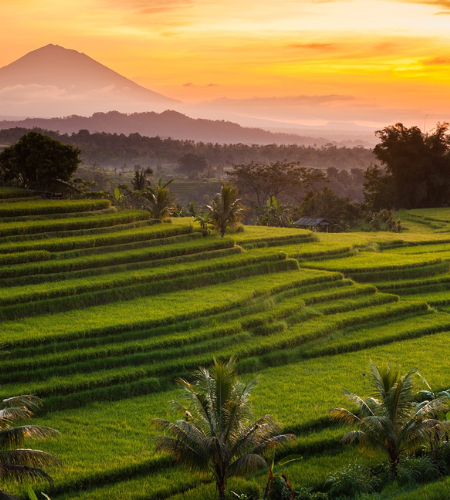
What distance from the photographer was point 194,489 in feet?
36.1

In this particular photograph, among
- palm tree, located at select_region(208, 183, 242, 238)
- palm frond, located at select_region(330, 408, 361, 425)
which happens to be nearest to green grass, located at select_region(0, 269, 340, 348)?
palm tree, located at select_region(208, 183, 242, 238)

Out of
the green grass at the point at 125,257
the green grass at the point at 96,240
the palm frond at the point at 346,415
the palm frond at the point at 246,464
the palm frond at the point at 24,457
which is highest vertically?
the green grass at the point at 96,240

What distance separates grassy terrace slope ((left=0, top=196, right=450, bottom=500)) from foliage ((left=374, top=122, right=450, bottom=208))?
75.4 ft

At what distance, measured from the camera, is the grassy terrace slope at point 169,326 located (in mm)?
12391

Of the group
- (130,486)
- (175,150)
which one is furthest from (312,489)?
(175,150)

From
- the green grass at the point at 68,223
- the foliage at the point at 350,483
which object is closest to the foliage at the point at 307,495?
the foliage at the point at 350,483

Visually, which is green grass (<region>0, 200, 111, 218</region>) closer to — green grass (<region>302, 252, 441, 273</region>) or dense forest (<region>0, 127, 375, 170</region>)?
green grass (<region>302, 252, 441, 273</region>)

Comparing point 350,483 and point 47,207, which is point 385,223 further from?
point 350,483

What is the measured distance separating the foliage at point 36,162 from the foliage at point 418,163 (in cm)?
3024

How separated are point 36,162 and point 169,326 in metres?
14.5

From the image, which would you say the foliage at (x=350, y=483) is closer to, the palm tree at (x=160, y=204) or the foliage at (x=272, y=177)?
the palm tree at (x=160, y=204)

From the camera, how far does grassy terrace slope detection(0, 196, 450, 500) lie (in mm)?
12391

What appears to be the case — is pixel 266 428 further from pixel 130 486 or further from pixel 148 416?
pixel 148 416

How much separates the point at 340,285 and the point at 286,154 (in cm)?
10675
